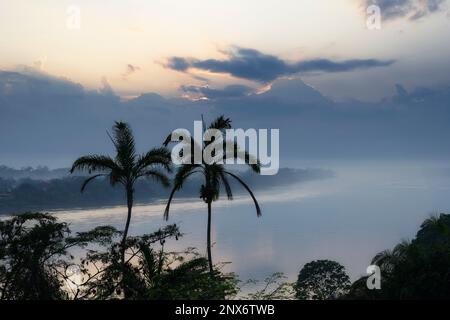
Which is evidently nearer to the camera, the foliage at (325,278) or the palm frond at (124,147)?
the palm frond at (124,147)

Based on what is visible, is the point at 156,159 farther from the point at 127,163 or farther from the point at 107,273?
the point at 107,273

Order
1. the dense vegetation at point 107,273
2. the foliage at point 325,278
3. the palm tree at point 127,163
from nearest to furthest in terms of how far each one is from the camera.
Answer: the dense vegetation at point 107,273, the palm tree at point 127,163, the foliage at point 325,278

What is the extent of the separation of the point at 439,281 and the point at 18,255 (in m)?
18.5

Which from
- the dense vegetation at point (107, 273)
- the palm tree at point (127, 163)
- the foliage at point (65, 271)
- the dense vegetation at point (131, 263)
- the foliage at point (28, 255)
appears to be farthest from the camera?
the palm tree at point (127, 163)

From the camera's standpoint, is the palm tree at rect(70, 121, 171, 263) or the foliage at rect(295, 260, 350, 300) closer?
the palm tree at rect(70, 121, 171, 263)

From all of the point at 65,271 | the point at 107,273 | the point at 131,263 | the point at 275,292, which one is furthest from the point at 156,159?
the point at 275,292

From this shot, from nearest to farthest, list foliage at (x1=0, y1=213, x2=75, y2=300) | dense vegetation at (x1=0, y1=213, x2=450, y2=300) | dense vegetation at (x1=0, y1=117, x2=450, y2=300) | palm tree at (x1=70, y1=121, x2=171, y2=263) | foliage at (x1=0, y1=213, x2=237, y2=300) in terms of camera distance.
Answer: dense vegetation at (x1=0, y1=213, x2=450, y2=300), foliage at (x1=0, y1=213, x2=237, y2=300), dense vegetation at (x1=0, y1=117, x2=450, y2=300), foliage at (x1=0, y1=213, x2=75, y2=300), palm tree at (x1=70, y1=121, x2=171, y2=263)

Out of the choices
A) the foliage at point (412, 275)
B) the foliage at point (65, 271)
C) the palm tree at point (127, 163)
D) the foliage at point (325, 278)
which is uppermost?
the palm tree at point (127, 163)

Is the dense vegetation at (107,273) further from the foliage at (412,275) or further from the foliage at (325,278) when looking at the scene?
the foliage at (325,278)

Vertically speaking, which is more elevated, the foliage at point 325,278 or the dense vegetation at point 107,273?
the dense vegetation at point 107,273

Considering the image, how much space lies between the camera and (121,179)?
64.6ft

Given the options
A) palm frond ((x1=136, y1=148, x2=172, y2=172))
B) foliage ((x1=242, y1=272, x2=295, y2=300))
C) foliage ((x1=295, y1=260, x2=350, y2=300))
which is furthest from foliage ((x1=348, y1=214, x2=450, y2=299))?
foliage ((x1=295, y1=260, x2=350, y2=300))

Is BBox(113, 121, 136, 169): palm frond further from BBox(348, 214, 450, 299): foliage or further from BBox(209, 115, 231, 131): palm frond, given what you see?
BBox(348, 214, 450, 299): foliage

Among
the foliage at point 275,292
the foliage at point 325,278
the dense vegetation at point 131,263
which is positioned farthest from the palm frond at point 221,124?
the foliage at point 325,278
